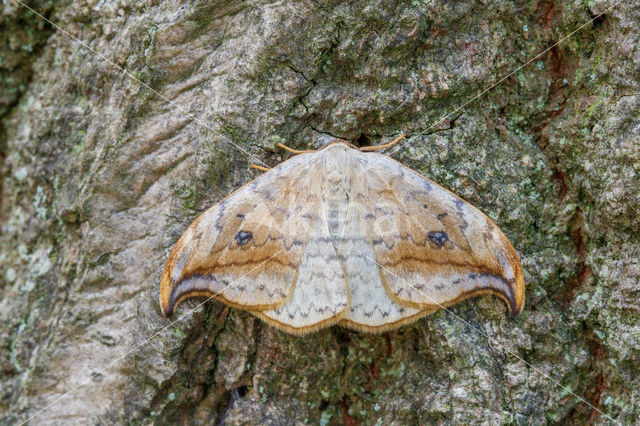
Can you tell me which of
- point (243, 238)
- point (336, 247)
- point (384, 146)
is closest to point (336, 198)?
point (336, 247)

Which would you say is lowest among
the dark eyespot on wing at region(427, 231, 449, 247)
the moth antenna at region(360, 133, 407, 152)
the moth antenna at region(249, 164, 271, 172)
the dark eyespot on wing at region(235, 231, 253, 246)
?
the dark eyespot on wing at region(427, 231, 449, 247)

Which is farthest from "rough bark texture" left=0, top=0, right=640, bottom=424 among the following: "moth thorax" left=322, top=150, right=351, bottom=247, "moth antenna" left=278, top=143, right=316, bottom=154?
"moth thorax" left=322, top=150, right=351, bottom=247

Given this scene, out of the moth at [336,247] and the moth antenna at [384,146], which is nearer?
the moth at [336,247]

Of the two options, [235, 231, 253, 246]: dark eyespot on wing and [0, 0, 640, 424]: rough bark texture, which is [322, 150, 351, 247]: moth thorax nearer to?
[0, 0, 640, 424]: rough bark texture

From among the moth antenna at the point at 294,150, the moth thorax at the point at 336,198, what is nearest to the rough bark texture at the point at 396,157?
the moth antenna at the point at 294,150

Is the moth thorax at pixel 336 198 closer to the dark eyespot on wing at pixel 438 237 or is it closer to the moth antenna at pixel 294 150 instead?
the moth antenna at pixel 294 150

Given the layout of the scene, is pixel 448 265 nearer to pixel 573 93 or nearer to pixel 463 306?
pixel 463 306
